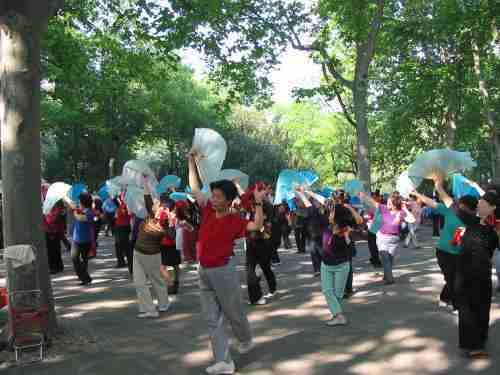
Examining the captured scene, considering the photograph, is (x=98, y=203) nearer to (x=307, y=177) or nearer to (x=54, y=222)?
(x=54, y=222)

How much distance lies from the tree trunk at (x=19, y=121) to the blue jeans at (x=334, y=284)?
3388mm

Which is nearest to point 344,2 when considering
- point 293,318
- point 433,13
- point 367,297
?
point 433,13

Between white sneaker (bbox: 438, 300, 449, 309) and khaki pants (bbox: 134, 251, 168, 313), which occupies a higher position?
khaki pants (bbox: 134, 251, 168, 313)

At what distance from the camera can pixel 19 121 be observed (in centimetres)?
574

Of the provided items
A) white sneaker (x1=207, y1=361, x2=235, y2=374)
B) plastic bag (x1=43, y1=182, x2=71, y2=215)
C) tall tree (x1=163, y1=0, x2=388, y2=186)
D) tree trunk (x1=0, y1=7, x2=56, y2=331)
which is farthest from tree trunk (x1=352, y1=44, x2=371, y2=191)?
white sneaker (x1=207, y1=361, x2=235, y2=374)

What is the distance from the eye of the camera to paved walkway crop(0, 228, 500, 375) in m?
5.13

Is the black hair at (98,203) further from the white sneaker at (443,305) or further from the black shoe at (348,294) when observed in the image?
the white sneaker at (443,305)

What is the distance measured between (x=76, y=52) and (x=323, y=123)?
33199 millimetres

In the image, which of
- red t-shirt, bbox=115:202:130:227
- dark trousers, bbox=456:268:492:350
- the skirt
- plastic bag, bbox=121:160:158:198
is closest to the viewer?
dark trousers, bbox=456:268:492:350

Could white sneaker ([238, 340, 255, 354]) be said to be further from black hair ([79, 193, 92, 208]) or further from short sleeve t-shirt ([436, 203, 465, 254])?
black hair ([79, 193, 92, 208])

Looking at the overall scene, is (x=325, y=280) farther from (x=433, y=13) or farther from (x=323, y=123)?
(x=323, y=123)

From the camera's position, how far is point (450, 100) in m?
26.0

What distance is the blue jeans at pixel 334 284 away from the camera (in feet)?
21.6

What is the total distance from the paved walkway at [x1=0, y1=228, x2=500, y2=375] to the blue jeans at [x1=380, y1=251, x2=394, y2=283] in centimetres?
24
